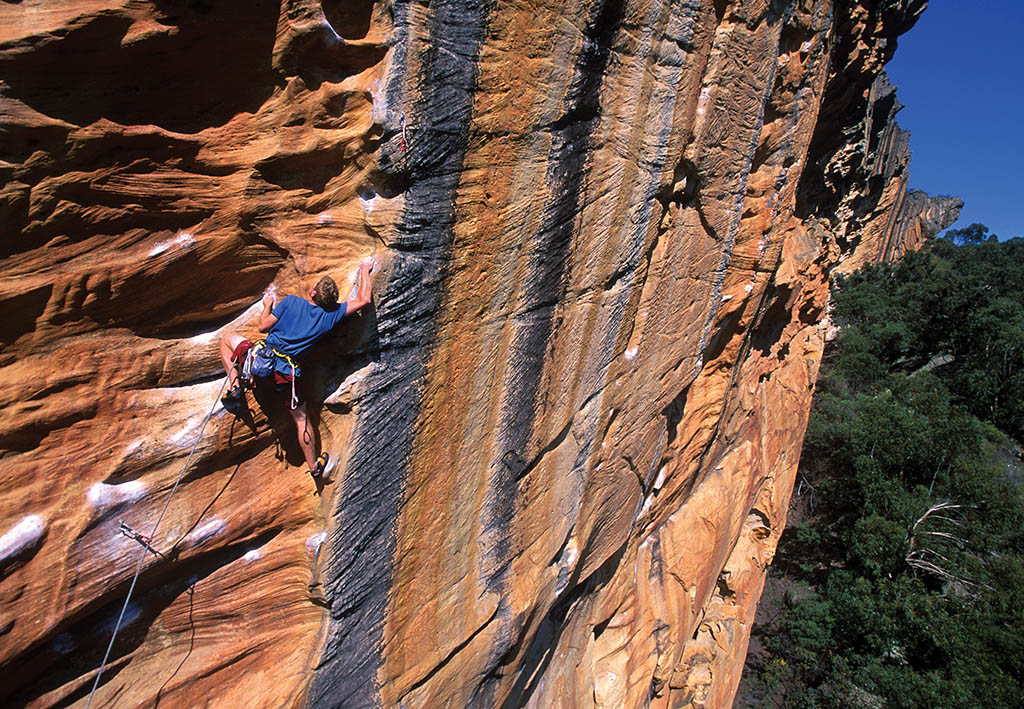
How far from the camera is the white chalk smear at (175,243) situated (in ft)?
7.82

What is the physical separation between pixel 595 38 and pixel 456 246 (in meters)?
1.31

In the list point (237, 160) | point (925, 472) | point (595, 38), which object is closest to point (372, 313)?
point (237, 160)

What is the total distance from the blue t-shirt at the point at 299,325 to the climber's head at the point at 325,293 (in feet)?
0.08

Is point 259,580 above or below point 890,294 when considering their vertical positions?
below

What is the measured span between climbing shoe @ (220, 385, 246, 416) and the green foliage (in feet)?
35.9

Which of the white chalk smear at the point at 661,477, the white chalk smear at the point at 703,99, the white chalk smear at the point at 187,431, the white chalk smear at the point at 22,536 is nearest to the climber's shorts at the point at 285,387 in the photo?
the white chalk smear at the point at 187,431

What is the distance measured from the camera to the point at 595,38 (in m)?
2.81

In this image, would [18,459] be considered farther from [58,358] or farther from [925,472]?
[925,472]

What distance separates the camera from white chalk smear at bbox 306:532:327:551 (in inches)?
110

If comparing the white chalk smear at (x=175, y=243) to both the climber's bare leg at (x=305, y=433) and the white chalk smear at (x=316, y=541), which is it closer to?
the climber's bare leg at (x=305, y=433)

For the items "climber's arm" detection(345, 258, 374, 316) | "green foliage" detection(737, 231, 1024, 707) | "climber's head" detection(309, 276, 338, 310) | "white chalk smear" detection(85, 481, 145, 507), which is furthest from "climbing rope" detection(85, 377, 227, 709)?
"green foliage" detection(737, 231, 1024, 707)

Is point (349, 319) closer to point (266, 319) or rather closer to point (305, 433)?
point (266, 319)

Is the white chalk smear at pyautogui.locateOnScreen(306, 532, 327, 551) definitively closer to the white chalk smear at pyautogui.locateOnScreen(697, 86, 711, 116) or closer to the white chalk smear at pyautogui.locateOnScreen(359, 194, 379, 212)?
the white chalk smear at pyautogui.locateOnScreen(359, 194, 379, 212)

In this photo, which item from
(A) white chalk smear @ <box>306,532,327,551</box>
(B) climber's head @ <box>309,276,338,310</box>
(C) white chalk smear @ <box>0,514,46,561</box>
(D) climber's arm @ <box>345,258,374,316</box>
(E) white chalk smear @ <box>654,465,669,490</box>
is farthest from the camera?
(E) white chalk smear @ <box>654,465,669,490</box>
